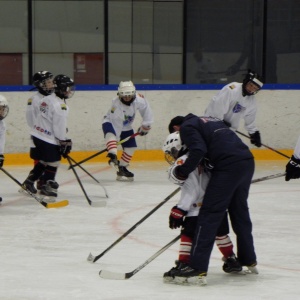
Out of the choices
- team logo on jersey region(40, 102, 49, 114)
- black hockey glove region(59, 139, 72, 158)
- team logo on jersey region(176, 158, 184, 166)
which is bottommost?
black hockey glove region(59, 139, 72, 158)

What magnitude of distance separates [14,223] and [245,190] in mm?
2338

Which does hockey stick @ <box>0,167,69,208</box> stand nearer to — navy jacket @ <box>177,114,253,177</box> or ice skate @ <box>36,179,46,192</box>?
ice skate @ <box>36,179,46,192</box>

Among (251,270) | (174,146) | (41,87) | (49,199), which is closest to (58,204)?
(49,199)

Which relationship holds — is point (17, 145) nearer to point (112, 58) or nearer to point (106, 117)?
point (106, 117)

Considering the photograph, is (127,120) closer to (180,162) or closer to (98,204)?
(98,204)

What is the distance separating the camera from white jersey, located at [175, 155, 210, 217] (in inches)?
197

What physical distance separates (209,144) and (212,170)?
0.13 m

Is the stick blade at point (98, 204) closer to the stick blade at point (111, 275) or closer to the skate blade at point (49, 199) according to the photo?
the skate blade at point (49, 199)

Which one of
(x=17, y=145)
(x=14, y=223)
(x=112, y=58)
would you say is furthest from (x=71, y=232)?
(x=112, y=58)

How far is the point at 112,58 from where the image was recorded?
13.2m

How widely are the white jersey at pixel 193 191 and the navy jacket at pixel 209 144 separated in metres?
0.08

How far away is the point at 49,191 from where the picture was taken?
804cm

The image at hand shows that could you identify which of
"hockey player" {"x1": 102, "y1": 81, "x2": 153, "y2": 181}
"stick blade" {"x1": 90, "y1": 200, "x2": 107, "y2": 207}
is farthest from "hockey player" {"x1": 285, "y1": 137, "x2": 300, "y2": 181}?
"hockey player" {"x1": 102, "y1": 81, "x2": 153, "y2": 181}

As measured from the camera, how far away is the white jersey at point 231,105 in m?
8.95
